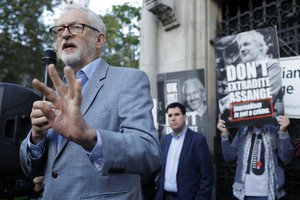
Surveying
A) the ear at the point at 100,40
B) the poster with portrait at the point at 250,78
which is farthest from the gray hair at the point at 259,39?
the ear at the point at 100,40

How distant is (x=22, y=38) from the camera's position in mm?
16547

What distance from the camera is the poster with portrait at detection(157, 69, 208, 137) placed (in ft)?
17.9

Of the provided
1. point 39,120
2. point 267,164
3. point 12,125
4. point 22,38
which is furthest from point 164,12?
point 22,38

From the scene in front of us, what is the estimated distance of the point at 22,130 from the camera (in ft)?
8.80

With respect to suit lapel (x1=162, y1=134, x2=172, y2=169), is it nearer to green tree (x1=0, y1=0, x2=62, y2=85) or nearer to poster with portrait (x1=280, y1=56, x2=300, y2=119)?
poster with portrait (x1=280, y1=56, x2=300, y2=119)

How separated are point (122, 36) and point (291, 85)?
14.5 metres

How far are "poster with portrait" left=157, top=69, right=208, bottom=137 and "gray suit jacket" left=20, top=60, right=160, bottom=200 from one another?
3596 mm

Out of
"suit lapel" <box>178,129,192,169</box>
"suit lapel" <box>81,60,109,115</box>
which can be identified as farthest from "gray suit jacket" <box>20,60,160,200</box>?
"suit lapel" <box>178,129,192,169</box>

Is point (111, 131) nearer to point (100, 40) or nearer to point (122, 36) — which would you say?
point (100, 40)

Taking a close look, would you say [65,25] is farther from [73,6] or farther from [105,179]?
[105,179]

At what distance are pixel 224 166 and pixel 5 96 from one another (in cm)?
413

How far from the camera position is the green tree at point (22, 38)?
15.6 metres

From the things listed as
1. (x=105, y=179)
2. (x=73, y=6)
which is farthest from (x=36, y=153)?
(x=73, y=6)

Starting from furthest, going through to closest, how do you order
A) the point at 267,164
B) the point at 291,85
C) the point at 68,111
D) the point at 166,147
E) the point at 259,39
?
the point at 166,147, the point at 259,39, the point at 291,85, the point at 267,164, the point at 68,111
